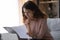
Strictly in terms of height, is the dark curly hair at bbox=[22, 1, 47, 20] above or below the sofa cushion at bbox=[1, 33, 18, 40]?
above

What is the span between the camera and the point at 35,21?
1291 millimetres

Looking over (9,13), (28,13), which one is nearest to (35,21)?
(28,13)

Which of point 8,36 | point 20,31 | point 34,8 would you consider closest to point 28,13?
point 34,8

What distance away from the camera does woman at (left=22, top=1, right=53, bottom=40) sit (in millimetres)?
1274

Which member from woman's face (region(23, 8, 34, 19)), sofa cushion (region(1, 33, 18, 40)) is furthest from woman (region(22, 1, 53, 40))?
sofa cushion (region(1, 33, 18, 40))

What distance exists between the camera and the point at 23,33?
4.35 feet

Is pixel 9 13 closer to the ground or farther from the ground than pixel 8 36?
farther from the ground

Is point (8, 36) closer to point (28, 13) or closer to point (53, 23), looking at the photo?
point (28, 13)

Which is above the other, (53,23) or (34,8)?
(34,8)

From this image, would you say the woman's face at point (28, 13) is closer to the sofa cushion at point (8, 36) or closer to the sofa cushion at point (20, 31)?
the sofa cushion at point (20, 31)

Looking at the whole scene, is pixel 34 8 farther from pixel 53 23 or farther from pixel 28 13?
pixel 53 23

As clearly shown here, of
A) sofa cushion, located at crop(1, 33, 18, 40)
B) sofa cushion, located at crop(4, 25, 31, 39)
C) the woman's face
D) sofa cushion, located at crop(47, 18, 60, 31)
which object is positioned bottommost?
sofa cushion, located at crop(1, 33, 18, 40)

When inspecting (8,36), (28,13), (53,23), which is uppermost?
(28,13)

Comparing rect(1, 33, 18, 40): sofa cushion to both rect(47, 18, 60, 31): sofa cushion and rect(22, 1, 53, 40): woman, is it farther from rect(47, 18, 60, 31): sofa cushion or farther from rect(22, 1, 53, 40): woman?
rect(47, 18, 60, 31): sofa cushion
